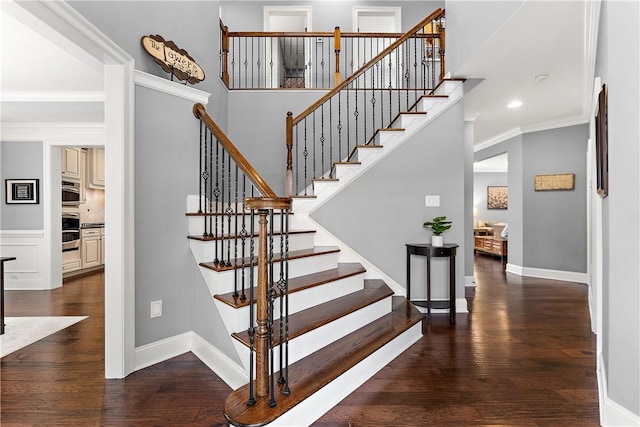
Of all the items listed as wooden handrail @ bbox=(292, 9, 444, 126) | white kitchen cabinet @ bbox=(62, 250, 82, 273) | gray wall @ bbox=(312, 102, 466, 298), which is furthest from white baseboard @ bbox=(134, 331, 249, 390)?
white kitchen cabinet @ bbox=(62, 250, 82, 273)

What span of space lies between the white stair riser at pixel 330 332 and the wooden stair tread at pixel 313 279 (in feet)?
0.98

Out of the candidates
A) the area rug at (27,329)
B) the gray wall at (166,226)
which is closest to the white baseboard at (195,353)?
the gray wall at (166,226)

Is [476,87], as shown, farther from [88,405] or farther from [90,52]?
[88,405]

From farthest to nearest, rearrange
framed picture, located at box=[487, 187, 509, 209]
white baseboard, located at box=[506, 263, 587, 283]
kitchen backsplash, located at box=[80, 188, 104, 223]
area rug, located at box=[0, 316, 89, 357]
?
framed picture, located at box=[487, 187, 509, 209], kitchen backsplash, located at box=[80, 188, 104, 223], white baseboard, located at box=[506, 263, 587, 283], area rug, located at box=[0, 316, 89, 357]

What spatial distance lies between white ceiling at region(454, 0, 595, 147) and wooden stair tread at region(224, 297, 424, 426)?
2623 millimetres

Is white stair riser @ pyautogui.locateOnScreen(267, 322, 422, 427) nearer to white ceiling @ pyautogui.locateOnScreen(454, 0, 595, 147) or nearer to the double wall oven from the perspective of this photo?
white ceiling @ pyautogui.locateOnScreen(454, 0, 595, 147)

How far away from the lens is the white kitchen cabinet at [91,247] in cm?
608

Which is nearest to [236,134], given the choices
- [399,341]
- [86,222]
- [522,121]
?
[399,341]

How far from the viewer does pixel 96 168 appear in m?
6.46

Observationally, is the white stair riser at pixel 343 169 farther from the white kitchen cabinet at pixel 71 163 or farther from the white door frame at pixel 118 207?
the white kitchen cabinet at pixel 71 163

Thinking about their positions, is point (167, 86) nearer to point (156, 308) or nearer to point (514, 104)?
point (156, 308)

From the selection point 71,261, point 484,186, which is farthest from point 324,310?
point 484,186

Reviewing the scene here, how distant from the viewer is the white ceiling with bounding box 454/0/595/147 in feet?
8.20

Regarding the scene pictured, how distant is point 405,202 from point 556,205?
3.52 m
